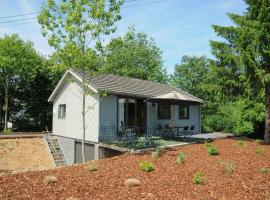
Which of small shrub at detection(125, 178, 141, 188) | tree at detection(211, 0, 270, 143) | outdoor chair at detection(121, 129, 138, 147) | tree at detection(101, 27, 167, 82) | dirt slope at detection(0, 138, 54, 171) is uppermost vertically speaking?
tree at detection(101, 27, 167, 82)

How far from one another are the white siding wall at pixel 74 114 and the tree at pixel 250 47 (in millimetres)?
9012

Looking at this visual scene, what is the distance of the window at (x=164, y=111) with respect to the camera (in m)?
22.2

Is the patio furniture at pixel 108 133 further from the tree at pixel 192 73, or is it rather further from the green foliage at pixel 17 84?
the tree at pixel 192 73

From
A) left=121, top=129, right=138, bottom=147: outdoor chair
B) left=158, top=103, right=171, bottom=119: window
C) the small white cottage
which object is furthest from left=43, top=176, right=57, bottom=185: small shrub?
left=158, top=103, right=171, bottom=119: window

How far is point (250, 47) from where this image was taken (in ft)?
54.4

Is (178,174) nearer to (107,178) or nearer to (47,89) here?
(107,178)

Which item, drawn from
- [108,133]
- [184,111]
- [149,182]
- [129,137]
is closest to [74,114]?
[108,133]

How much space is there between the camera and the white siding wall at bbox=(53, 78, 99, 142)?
17.2 m

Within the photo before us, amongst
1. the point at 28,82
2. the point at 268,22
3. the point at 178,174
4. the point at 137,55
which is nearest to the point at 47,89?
the point at 28,82

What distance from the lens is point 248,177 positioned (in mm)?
9586

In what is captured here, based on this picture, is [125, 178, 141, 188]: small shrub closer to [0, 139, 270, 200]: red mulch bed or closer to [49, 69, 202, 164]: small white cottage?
[0, 139, 270, 200]: red mulch bed

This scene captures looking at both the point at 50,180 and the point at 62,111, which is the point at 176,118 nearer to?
the point at 62,111

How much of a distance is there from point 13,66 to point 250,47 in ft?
94.0

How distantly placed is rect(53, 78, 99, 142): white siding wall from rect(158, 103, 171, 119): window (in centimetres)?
650
